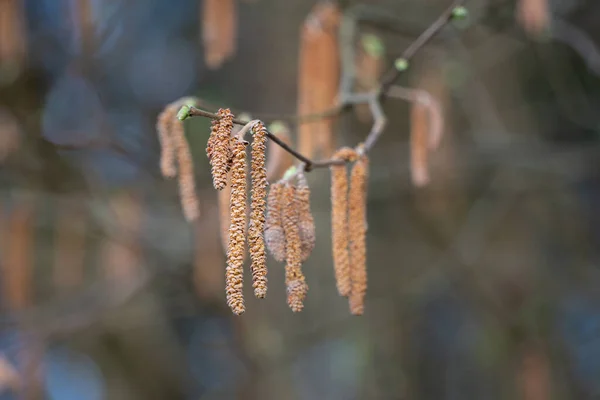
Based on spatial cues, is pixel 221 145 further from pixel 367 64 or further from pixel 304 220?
pixel 367 64

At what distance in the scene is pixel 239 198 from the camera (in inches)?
21.1

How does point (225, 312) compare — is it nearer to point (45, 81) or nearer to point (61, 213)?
point (61, 213)

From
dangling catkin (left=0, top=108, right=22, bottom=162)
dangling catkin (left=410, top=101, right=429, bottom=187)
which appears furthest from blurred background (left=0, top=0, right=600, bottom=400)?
dangling catkin (left=410, top=101, right=429, bottom=187)

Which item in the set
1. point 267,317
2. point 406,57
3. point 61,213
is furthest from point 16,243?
point 406,57

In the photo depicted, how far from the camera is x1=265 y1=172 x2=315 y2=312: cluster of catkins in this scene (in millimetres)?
642

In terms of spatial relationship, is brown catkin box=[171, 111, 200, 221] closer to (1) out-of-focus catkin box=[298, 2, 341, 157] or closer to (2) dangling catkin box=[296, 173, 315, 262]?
(2) dangling catkin box=[296, 173, 315, 262]

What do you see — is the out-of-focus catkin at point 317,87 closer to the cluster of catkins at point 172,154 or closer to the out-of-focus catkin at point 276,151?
the out-of-focus catkin at point 276,151

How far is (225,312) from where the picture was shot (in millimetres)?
2436

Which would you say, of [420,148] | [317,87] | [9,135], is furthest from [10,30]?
[420,148]

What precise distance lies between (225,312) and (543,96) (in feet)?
6.58

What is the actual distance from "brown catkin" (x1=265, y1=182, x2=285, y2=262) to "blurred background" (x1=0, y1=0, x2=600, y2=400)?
3.85 ft

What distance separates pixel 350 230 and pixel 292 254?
5.6 inches

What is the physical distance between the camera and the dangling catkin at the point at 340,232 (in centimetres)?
74

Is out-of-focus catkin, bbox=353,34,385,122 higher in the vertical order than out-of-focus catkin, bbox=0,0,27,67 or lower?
lower
